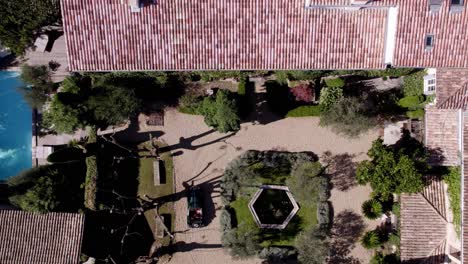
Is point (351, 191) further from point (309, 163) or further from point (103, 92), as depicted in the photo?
point (103, 92)

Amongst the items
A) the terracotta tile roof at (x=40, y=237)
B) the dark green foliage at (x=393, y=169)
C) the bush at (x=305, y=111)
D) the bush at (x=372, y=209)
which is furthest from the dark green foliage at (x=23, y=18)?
the bush at (x=372, y=209)

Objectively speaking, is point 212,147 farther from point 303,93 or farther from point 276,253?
point 276,253

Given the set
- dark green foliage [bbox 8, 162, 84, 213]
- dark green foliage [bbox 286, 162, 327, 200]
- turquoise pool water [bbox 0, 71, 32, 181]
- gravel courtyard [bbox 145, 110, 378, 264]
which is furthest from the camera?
gravel courtyard [bbox 145, 110, 378, 264]

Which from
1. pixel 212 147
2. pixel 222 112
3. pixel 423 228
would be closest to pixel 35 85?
pixel 212 147

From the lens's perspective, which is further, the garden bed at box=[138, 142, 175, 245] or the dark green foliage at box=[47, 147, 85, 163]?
the garden bed at box=[138, 142, 175, 245]

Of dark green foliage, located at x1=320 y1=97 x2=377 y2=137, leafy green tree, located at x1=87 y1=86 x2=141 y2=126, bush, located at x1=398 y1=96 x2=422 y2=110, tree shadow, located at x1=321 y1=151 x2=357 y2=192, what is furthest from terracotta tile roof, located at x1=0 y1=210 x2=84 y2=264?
bush, located at x1=398 y1=96 x2=422 y2=110

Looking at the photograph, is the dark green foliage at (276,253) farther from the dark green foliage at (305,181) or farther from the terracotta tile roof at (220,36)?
the terracotta tile roof at (220,36)

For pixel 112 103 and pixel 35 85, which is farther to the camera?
pixel 35 85

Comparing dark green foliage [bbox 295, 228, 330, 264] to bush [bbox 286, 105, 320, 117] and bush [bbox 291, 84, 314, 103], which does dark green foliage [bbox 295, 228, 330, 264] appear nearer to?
bush [bbox 286, 105, 320, 117]
